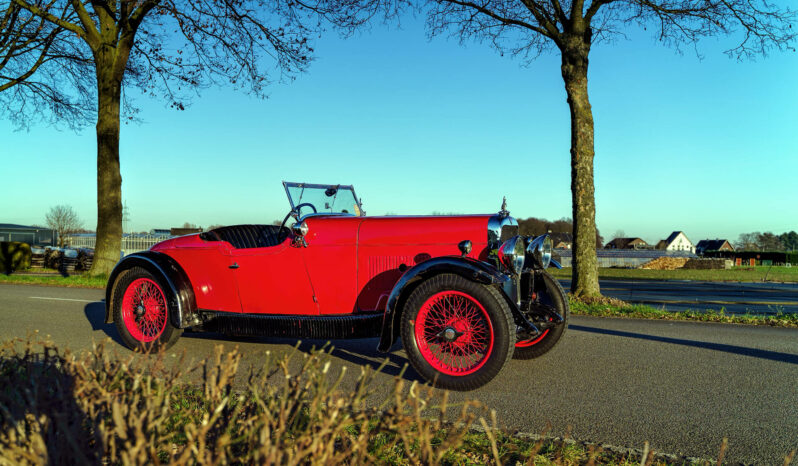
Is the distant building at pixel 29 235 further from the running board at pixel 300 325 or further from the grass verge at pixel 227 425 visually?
the grass verge at pixel 227 425

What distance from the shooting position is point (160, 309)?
Result: 537 centimetres

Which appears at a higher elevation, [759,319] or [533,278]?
[533,278]

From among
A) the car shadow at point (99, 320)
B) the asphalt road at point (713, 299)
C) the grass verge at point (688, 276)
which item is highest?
the car shadow at point (99, 320)

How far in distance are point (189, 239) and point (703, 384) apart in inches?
181

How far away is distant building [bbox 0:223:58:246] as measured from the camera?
57.5 meters

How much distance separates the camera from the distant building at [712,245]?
12106 centimetres

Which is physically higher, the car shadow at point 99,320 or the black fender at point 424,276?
the black fender at point 424,276

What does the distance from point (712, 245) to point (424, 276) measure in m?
138

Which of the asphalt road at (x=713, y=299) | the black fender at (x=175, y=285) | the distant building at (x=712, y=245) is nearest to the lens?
the black fender at (x=175, y=285)

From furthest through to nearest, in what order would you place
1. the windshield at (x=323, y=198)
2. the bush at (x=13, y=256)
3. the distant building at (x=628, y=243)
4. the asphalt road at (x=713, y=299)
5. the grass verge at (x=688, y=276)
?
the distant building at (x=628, y=243)
the grass verge at (x=688, y=276)
the bush at (x=13, y=256)
the asphalt road at (x=713, y=299)
the windshield at (x=323, y=198)

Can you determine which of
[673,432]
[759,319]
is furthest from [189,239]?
[759,319]

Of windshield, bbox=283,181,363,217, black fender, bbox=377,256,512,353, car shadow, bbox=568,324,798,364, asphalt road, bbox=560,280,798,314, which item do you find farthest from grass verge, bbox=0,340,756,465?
asphalt road, bbox=560,280,798,314

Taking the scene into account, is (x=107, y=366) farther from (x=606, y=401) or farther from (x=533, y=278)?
(x=533, y=278)

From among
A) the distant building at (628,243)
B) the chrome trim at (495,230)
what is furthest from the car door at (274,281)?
the distant building at (628,243)
